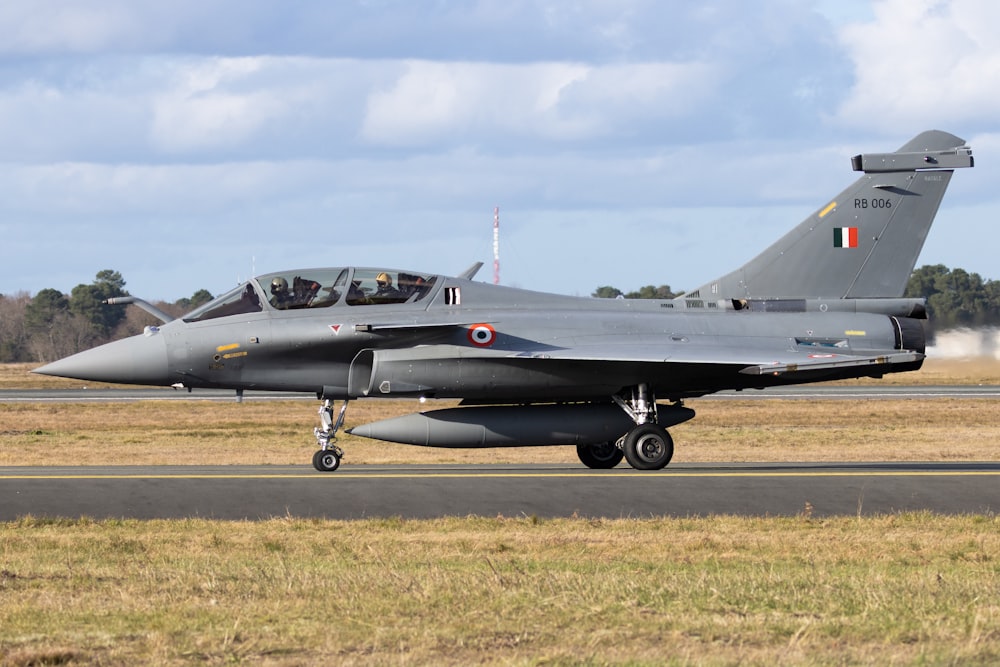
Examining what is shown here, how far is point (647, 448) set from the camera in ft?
61.0

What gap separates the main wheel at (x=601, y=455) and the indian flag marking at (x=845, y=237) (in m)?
4.76

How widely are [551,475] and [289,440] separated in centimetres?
1291

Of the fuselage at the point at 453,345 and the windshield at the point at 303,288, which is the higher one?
the windshield at the point at 303,288

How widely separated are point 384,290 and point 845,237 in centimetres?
740

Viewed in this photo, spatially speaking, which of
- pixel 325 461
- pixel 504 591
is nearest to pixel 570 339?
pixel 325 461

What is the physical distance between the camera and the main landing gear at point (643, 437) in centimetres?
1855

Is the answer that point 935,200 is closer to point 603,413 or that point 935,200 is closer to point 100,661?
point 603,413

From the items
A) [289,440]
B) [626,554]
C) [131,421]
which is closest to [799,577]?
[626,554]

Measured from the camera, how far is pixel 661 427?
1900cm

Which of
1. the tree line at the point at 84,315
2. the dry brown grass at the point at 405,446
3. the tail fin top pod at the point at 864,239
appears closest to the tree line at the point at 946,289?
the tree line at the point at 84,315

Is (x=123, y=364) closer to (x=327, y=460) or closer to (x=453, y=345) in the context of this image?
(x=327, y=460)

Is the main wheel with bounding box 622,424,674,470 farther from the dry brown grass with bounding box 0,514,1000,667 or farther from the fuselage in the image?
the dry brown grass with bounding box 0,514,1000,667

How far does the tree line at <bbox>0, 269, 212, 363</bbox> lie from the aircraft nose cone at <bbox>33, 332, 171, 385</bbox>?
70.3 meters

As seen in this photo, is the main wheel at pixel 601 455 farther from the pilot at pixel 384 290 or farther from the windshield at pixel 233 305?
the windshield at pixel 233 305
